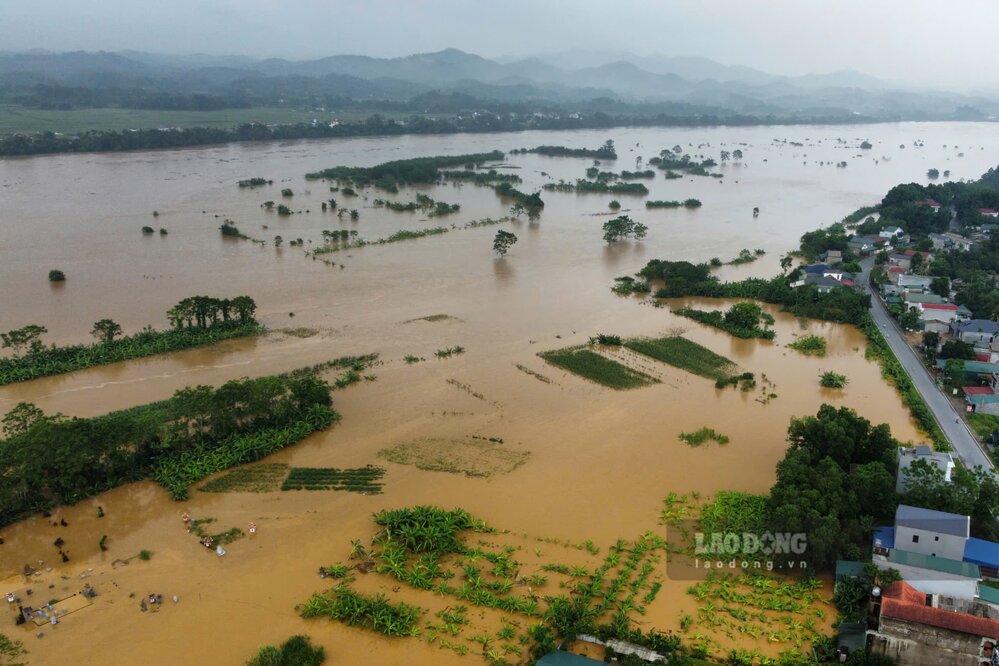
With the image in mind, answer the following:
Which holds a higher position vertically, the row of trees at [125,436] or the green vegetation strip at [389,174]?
the green vegetation strip at [389,174]

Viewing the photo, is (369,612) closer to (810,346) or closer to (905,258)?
(810,346)

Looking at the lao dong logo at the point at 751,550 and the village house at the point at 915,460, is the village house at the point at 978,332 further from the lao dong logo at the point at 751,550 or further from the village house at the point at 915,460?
the lao dong logo at the point at 751,550

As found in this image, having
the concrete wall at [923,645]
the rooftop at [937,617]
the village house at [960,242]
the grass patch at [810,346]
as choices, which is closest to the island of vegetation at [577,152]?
the village house at [960,242]

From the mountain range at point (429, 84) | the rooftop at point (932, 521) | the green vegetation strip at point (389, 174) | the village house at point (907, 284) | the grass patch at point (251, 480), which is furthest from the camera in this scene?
the mountain range at point (429, 84)

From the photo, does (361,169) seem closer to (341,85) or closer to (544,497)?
(544,497)

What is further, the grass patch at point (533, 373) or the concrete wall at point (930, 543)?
the grass patch at point (533, 373)

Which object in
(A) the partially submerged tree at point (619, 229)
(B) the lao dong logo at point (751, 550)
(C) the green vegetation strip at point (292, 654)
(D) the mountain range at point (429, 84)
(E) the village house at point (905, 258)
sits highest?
(D) the mountain range at point (429, 84)

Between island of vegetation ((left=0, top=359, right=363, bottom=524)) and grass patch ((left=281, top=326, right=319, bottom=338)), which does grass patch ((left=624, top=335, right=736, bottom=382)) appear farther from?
grass patch ((left=281, top=326, right=319, bottom=338))

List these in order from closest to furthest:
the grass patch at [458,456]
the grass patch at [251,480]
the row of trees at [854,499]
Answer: the row of trees at [854,499] < the grass patch at [251,480] < the grass patch at [458,456]

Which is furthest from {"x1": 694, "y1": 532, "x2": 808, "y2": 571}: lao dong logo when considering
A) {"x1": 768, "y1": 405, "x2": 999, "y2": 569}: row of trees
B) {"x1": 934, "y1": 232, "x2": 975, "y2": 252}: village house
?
{"x1": 934, "y1": 232, "x2": 975, "y2": 252}: village house
